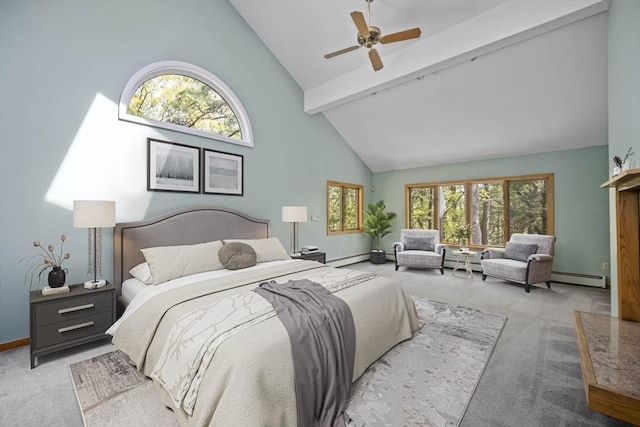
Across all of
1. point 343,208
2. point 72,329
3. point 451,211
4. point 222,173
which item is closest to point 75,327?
point 72,329

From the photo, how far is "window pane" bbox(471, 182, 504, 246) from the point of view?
18.7 feet

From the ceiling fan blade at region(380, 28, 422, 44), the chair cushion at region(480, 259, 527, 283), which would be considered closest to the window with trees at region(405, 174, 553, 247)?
the chair cushion at region(480, 259, 527, 283)

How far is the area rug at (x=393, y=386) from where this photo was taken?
1640mm

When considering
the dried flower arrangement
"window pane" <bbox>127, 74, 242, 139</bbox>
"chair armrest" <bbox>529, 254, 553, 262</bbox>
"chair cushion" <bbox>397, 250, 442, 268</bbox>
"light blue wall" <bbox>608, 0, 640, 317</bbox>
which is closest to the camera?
"light blue wall" <bbox>608, 0, 640, 317</bbox>

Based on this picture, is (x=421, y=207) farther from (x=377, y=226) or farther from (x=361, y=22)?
(x=361, y=22)

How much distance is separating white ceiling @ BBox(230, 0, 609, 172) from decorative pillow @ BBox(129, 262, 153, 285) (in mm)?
3895

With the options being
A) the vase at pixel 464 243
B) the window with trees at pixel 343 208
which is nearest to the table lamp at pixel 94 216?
the window with trees at pixel 343 208

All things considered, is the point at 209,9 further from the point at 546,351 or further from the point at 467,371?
the point at 546,351

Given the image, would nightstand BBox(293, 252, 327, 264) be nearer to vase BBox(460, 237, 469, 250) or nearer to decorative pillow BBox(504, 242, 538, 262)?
vase BBox(460, 237, 469, 250)

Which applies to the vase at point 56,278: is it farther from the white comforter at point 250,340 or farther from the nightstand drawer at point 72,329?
the white comforter at point 250,340

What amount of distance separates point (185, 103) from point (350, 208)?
14.3ft

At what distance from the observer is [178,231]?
337 centimetres

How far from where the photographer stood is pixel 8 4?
2443mm

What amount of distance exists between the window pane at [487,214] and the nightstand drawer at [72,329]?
6.47 meters
